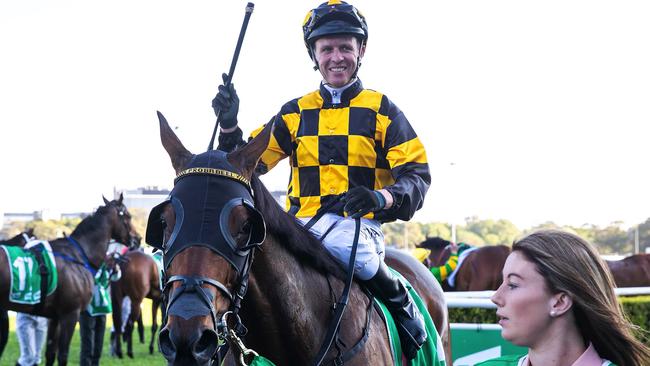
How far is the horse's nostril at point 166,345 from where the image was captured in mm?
2225

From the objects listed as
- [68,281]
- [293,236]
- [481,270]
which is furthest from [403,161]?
[481,270]

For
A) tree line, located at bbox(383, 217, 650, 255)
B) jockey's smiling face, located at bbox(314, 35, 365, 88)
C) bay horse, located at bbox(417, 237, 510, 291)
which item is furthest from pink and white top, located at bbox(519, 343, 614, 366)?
tree line, located at bbox(383, 217, 650, 255)

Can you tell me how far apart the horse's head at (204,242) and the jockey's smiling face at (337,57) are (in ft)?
3.05

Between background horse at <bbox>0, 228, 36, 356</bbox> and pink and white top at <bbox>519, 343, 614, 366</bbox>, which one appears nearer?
pink and white top at <bbox>519, 343, 614, 366</bbox>

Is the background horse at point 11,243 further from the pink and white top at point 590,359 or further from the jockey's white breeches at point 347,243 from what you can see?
the pink and white top at point 590,359

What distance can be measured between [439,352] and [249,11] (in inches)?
68.1

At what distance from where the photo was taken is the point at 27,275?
9.66 m

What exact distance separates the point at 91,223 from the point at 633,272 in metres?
7.92

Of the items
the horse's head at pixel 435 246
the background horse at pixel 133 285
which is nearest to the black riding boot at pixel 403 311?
the horse's head at pixel 435 246

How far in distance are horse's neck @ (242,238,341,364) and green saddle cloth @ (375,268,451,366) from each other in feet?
1.56

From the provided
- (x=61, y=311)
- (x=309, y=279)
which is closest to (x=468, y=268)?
(x=61, y=311)

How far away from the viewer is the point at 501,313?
6.27 ft

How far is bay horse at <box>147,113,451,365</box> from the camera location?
2262mm

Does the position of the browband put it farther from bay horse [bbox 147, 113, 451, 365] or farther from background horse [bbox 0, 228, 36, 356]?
background horse [bbox 0, 228, 36, 356]
